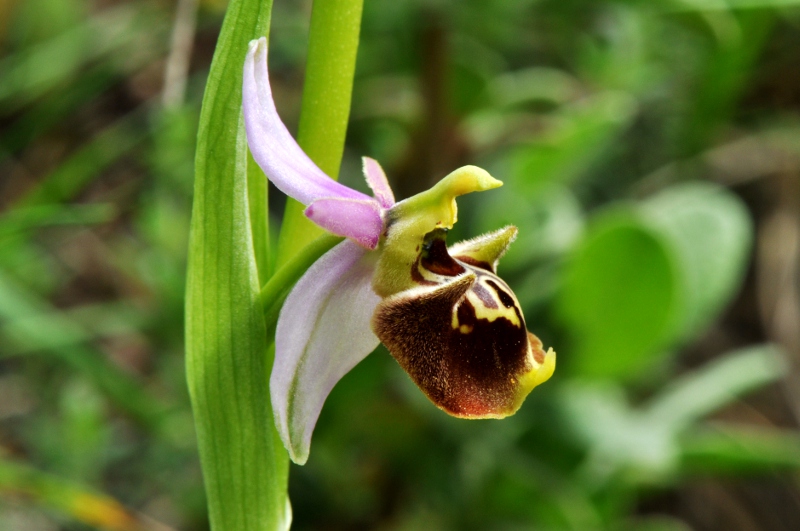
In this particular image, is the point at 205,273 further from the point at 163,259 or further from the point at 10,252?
the point at 163,259

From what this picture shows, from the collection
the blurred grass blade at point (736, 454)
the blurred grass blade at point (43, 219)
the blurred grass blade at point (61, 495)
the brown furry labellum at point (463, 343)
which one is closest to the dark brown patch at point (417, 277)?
the brown furry labellum at point (463, 343)

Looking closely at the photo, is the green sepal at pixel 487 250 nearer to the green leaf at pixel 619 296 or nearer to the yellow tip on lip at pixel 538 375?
the yellow tip on lip at pixel 538 375

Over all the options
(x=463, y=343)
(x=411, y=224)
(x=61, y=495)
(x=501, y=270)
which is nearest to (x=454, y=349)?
(x=463, y=343)

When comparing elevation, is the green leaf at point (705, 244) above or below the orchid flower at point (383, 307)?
below

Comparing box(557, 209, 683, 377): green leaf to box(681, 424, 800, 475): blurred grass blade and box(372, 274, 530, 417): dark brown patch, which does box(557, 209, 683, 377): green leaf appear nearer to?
box(681, 424, 800, 475): blurred grass blade

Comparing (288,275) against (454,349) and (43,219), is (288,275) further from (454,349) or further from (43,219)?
(43,219)

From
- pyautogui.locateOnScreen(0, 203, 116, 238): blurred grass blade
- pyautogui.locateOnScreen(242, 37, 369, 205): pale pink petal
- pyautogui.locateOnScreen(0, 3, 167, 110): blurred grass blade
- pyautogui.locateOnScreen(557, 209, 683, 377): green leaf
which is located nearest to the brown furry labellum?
pyautogui.locateOnScreen(242, 37, 369, 205): pale pink petal
